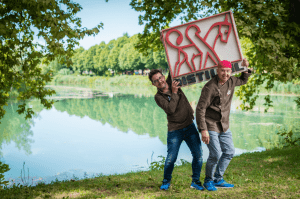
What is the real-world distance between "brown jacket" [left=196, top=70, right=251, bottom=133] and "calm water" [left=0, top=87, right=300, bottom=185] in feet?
17.8

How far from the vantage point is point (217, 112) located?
373 cm

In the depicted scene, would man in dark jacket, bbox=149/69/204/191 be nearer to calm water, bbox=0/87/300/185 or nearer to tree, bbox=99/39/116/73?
calm water, bbox=0/87/300/185

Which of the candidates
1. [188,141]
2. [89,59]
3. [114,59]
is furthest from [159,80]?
[89,59]

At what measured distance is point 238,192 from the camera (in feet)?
13.2

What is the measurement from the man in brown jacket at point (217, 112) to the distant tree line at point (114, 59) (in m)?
51.0

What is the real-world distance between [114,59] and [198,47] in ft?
228

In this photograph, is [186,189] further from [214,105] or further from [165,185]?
[214,105]

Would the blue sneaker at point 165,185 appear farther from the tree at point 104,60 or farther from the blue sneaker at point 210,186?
the tree at point 104,60

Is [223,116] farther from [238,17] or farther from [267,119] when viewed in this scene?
[267,119]

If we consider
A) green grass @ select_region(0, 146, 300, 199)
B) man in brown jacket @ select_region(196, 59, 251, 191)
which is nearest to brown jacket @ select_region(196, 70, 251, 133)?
man in brown jacket @ select_region(196, 59, 251, 191)

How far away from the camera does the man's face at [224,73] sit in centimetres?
351

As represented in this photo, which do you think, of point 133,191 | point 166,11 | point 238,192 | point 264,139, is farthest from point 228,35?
point 264,139

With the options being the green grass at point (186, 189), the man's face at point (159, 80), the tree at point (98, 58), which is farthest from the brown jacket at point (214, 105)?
the tree at point (98, 58)

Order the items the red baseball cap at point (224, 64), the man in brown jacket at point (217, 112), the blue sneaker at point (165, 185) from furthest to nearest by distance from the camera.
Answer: the blue sneaker at point (165, 185), the man in brown jacket at point (217, 112), the red baseball cap at point (224, 64)
